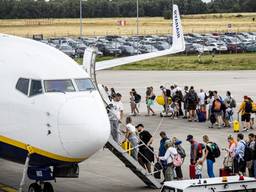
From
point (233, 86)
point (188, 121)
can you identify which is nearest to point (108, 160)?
point (188, 121)

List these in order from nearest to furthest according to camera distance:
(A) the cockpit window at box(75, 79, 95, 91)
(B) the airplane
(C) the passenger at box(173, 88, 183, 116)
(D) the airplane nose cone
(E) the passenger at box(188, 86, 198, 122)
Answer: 1. (D) the airplane nose cone
2. (B) the airplane
3. (A) the cockpit window at box(75, 79, 95, 91)
4. (E) the passenger at box(188, 86, 198, 122)
5. (C) the passenger at box(173, 88, 183, 116)

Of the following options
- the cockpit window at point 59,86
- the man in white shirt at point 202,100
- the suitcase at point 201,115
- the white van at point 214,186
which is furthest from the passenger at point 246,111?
the cockpit window at point 59,86

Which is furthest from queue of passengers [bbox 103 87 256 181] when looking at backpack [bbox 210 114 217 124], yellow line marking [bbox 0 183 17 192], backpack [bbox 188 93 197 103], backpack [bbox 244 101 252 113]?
backpack [bbox 188 93 197 103]

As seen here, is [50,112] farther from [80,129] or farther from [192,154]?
[192,154]

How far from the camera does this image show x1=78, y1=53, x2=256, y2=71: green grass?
2635 inches

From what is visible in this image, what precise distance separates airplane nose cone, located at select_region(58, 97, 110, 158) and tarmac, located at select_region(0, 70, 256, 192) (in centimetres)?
437

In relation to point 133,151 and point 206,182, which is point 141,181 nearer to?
point 133,151

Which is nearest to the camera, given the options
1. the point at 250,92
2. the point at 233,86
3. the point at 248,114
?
the point at 248,114

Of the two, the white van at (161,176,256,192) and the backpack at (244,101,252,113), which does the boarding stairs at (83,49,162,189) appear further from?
the backpack at (244,101,252,113)

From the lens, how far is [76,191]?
22562 mm

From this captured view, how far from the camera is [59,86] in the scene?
1934 cm

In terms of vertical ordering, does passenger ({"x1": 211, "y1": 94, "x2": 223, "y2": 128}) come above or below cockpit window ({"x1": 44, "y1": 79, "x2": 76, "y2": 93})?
below

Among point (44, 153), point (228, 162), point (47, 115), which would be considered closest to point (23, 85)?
point (47, 115)

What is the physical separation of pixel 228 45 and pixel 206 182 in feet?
225
